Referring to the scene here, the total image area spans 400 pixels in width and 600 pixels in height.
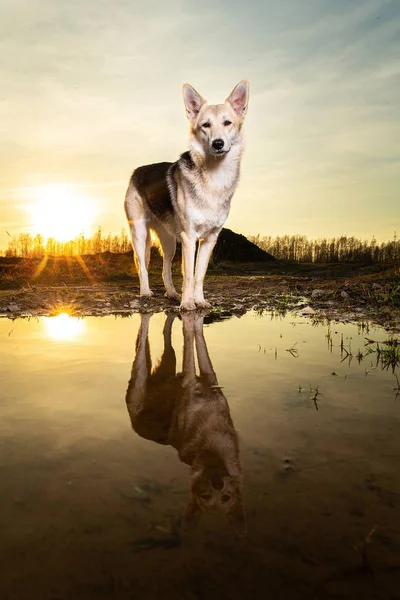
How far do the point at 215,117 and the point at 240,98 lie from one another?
0.51m

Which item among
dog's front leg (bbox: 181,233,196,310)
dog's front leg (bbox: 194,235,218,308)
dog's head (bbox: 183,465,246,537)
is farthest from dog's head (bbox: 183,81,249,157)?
dog's head (bbox: 183,465,246,537)

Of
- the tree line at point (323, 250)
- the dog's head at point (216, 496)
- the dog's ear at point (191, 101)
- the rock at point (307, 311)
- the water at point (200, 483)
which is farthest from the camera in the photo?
the tree line at point (323, 250)

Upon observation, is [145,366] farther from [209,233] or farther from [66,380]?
[209,233]

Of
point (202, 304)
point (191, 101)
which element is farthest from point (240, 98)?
point (202, 304)

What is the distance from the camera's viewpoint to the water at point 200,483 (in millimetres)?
827

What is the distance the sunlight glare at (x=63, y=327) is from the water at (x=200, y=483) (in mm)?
1152

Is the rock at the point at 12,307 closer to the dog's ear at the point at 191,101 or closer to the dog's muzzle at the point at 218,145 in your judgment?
the dog's muzzle at the point at 218,145

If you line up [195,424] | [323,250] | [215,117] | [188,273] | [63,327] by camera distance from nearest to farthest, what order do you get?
[195,424]
[63,327]
[215,117]
[188,273]
[323,250]

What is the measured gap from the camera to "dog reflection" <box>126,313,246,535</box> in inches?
42.3

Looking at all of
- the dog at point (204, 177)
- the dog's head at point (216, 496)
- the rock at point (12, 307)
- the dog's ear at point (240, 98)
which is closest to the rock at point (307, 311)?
the dog at point (204, 177)

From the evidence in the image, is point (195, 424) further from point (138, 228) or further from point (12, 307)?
point (138, 228)

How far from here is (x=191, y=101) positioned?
5.44 metres

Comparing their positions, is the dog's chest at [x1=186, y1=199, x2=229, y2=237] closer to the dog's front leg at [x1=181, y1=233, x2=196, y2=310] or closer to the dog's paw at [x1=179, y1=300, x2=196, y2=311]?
the dog's front leg at [x1=181, y1=233, x2=196, y2=310]

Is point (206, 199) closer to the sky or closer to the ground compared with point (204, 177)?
closer to the ground
